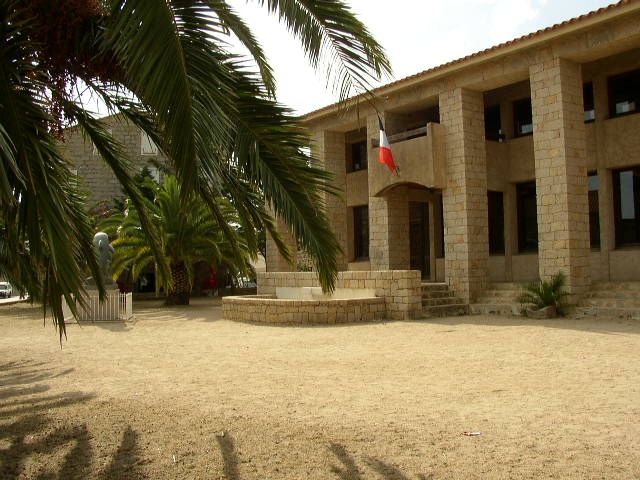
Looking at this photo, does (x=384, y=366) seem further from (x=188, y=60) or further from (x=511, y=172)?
(x=511, y=172)

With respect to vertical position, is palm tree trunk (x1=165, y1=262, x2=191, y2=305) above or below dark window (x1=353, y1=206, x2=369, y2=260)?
below

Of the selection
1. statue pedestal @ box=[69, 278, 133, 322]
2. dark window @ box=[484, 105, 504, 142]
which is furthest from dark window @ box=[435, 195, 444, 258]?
statue pedestal @ box=[69, 278, 133, 322]

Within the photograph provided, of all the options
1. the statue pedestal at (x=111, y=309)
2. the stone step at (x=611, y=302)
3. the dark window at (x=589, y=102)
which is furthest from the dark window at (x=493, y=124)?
the statue pedestal at (x=111, y=309)

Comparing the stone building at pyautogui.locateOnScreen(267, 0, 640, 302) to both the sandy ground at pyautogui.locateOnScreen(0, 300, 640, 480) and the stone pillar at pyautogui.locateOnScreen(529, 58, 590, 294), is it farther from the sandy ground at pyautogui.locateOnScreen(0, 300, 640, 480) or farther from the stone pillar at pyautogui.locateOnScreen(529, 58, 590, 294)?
the sandy ground at pyautogui.locateOnScreen(0, 300, 640, 480)

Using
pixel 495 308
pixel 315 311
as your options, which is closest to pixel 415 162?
pixel 495 308

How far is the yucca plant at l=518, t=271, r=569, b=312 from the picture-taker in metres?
13.5

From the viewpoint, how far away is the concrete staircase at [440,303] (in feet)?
48.2

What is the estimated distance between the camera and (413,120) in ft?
64.7

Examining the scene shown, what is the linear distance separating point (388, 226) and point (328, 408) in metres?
13.0

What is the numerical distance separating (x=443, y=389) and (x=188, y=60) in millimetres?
4305

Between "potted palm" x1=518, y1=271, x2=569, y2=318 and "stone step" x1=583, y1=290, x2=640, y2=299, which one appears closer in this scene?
"stone step" x1=583, y1=290, x2=640, y2=299

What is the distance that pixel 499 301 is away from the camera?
1527 cm

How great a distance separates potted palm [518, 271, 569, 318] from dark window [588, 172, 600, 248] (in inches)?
119

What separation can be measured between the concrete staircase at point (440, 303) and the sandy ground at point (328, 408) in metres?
4.12
